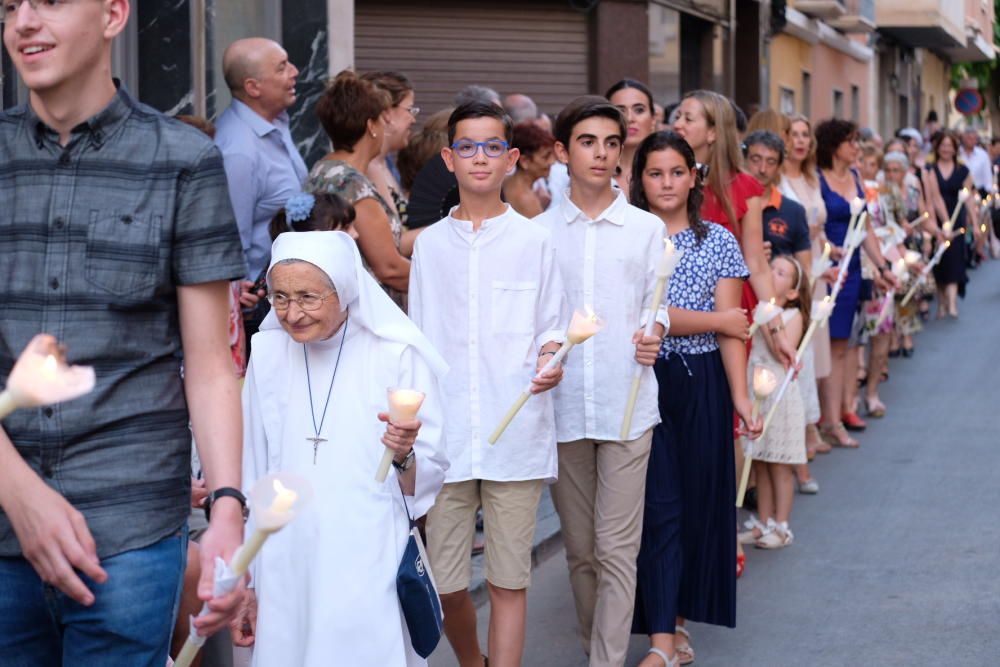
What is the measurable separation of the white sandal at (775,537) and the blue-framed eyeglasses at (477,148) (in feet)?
11.1

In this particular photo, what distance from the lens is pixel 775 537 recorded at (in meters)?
8.17

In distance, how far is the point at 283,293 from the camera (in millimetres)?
4258

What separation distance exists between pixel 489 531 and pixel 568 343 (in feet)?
2.95

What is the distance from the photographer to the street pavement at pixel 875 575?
20.8ft

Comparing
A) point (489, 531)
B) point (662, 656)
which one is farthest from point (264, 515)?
point (662, 656)

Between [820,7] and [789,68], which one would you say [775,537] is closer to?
[789,68]

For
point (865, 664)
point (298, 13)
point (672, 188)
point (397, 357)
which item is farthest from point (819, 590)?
point (298, 13)

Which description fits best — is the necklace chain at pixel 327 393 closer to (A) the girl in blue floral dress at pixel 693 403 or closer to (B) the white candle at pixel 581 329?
(B) the white candle at pixel 581 329

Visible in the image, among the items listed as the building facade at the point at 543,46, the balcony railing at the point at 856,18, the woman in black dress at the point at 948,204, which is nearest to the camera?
the building facade at the point at 543,46

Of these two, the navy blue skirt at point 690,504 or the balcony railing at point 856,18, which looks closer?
the navy blue skirt at point 690,504

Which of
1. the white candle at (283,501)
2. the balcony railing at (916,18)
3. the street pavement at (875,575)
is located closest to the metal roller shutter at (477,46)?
the street pavement at (875,575)

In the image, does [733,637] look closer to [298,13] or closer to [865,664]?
[865,664]

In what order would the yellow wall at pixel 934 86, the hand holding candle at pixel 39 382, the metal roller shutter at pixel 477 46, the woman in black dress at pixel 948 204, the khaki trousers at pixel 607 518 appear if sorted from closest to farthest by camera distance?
the hand holding candle at pixel 39 382 < the khaki trousers at pixel 607 518 < the metal roller shutter at pixel 477 46 < the woman in black dress at pixel 948 204 < the yellow wall at pixel 934 86

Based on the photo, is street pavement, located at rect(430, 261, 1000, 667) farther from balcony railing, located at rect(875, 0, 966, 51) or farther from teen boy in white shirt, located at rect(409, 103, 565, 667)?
balcony railing, located at rect(875, 0, 966, 51)
